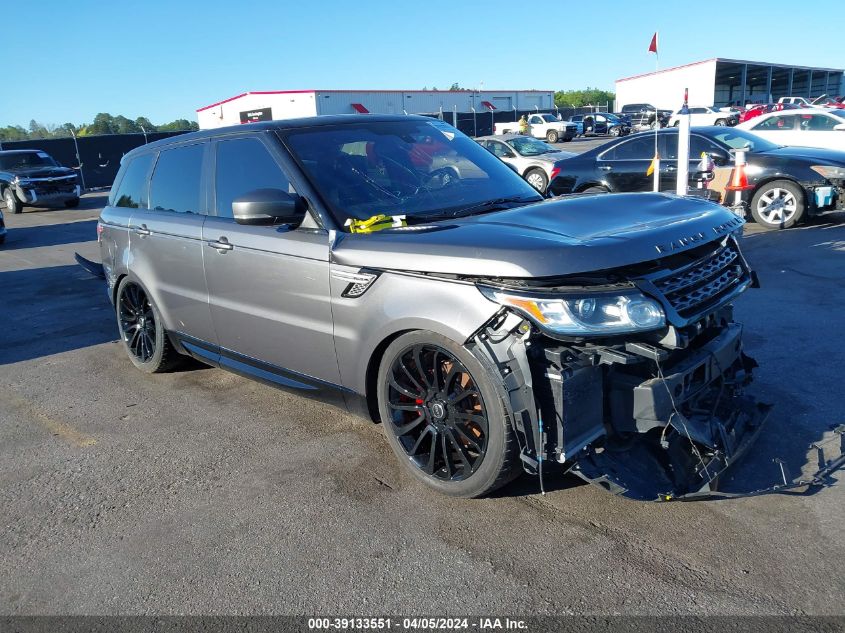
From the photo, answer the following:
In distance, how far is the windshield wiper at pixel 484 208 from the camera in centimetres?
383

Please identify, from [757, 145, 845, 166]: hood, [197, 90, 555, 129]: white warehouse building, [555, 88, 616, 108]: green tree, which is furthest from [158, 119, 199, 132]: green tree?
[555, 88, 616, 108]: green tree

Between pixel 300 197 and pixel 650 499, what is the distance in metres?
2.35

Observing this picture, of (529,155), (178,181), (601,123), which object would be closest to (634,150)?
(529,155)

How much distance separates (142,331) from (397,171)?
2.79 metres

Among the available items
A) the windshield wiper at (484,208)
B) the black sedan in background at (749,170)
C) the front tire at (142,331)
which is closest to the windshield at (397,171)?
the windshield wiper at (484,208)

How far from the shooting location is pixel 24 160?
21234 mm

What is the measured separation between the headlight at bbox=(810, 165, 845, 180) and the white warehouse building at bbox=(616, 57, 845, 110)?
42.0 metres

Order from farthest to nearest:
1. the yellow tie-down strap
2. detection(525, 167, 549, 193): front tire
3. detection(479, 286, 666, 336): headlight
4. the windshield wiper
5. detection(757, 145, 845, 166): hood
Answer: detection(525, 167, 549, 193): front tire
detection(757, 145, 845, 166): hood
the windshield wiper
the yellow tie-down strap
detection(479, 286, 666, 336): headlight

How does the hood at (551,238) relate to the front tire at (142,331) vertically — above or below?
above

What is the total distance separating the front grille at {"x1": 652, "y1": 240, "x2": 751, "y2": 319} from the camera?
3061 mm

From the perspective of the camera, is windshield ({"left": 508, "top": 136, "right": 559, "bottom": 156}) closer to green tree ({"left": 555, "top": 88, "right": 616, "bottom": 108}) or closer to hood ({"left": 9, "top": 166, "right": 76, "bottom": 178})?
hood ({"left": 9, "top": 166, "right": 76, "bottom": 178})

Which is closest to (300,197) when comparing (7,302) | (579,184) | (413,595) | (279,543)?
(279,543)

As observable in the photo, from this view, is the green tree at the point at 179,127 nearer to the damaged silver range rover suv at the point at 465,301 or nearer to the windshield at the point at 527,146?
the windshield at the point at 527,146

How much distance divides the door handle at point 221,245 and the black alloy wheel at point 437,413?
59.9 inches
